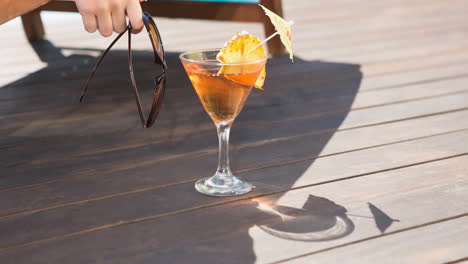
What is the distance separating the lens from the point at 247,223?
116 centimetres

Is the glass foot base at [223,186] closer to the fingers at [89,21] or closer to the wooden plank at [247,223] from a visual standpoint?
the wooden plank at [247,223]

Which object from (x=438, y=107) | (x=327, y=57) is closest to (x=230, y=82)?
(x=438, y=107)

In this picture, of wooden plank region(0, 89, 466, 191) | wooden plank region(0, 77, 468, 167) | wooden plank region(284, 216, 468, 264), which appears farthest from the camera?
wooden plank region(0, 77, 468, 167)

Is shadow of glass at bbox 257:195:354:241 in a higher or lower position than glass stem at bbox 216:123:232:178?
lower

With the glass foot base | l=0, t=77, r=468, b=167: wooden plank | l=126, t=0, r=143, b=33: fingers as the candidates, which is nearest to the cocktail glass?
the glass foot base

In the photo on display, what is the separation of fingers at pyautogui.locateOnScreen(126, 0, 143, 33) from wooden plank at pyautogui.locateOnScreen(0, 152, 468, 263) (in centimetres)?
34

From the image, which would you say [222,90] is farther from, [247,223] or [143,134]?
[143,134]

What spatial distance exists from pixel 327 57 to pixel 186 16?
29.0 inches

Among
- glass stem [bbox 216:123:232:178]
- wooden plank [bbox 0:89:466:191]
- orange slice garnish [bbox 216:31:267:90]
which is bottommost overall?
wooden plank [bbox 0:89:466:191]

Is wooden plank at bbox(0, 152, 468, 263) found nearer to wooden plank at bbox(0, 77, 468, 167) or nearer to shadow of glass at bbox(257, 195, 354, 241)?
shadow of glass at bbox(257, 195, 354, 241)

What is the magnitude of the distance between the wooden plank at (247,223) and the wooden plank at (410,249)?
1.1 inches

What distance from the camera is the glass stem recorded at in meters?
1.29

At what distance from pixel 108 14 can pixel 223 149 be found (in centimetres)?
35

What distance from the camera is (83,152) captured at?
63.4 inches
